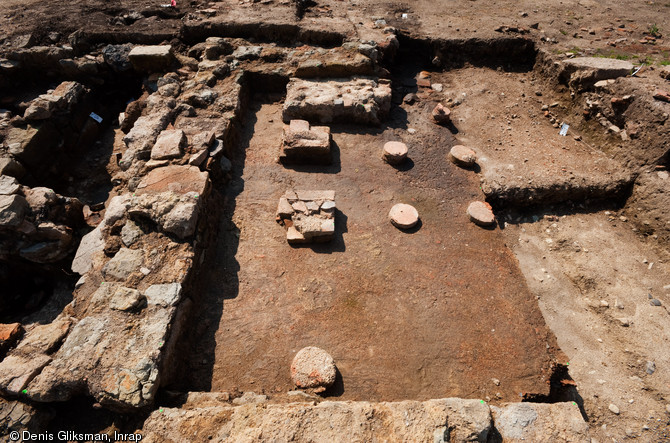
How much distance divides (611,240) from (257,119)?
524cm

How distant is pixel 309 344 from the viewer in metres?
3.25

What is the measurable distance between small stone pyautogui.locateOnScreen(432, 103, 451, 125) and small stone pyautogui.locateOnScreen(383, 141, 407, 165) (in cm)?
104

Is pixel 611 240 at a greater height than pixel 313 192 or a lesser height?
lesser

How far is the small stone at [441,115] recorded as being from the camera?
550cm

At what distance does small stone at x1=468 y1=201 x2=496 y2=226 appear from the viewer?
4.30 metres

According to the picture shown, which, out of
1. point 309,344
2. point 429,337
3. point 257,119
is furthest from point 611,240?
point 257,119

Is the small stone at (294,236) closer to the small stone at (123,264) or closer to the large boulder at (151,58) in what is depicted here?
the small stone at (123,264)

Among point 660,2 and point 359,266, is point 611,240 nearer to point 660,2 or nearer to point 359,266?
point 359,266

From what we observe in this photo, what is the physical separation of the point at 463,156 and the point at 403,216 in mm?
1520

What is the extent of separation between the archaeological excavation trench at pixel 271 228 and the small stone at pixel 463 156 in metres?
0.12

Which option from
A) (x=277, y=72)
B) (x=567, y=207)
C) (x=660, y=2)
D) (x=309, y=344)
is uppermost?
(x=660, y=2)

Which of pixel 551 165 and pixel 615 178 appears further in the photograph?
pixel 551 165

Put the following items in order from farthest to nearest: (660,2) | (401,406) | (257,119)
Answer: (660,2) → (257,119) → (401,406)

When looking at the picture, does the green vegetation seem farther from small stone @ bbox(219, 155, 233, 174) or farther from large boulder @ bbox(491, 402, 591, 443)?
small stone @ bbox(219, 155, 233, 174)
